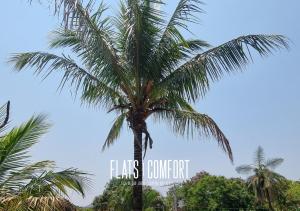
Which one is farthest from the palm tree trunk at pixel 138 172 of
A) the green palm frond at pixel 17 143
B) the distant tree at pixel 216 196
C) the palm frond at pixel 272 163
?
the palm frond at pixel 272 163

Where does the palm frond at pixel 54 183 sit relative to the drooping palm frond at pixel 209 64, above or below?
below

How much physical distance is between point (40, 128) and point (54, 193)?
88 cm

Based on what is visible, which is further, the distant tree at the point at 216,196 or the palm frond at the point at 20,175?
the distant tree at the point at 216,196

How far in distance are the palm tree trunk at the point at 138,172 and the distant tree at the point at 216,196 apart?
93.6 ft

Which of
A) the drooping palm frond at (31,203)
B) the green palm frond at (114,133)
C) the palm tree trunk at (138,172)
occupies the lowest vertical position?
the drooping palm frond at (31,203)

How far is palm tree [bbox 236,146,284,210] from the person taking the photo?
140 feet

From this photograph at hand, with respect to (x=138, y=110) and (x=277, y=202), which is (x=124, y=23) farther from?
(x=277, y=202)

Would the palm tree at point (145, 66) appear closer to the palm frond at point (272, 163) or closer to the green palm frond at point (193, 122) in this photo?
the green palm frond at point (193, 122)

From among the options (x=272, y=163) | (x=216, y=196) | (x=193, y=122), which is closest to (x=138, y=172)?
(x=193, y=122)

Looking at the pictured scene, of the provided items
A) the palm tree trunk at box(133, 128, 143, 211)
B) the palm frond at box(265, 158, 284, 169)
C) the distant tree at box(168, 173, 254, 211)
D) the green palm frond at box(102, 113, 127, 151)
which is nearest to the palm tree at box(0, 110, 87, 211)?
the palm tree trunk at box(133, 128, 143, 211)

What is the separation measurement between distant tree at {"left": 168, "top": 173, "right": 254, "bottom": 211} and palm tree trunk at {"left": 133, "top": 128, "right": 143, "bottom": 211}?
93.6 ft

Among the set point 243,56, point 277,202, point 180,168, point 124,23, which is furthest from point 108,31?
point 277,202

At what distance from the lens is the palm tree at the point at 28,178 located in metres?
5.28

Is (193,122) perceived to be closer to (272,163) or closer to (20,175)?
(20,175)
